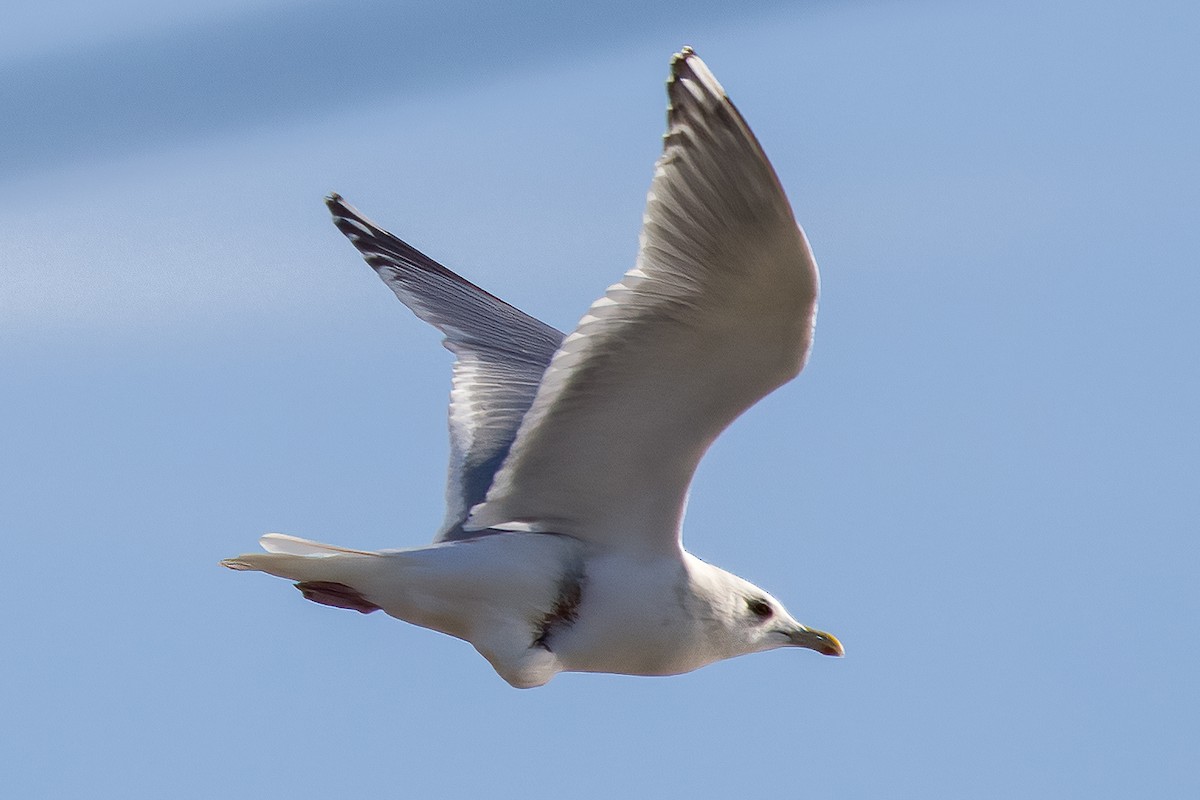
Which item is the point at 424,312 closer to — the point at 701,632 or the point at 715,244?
the point at 701,632

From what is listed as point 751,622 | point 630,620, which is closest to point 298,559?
point 630,620

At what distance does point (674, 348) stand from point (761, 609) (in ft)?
2.80

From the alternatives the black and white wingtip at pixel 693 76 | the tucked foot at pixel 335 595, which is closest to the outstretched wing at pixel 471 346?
the tucked foot at pixel 335 595

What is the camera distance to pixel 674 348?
2.89m

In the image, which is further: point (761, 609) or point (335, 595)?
point (761, 609)

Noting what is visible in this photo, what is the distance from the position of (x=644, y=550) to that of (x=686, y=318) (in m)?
0.64

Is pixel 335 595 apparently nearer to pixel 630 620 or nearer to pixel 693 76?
pixel 630 620

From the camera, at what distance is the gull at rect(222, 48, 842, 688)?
2633 mm

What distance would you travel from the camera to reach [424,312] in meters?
4.21

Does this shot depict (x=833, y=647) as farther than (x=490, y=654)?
Yes

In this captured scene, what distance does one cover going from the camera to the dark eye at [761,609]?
3464mm

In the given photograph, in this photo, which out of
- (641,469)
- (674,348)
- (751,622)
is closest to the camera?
(674,348)

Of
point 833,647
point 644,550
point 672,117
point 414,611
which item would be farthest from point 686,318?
point 833,647

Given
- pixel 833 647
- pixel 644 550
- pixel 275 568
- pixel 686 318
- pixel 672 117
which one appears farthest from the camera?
pixel 833 647
